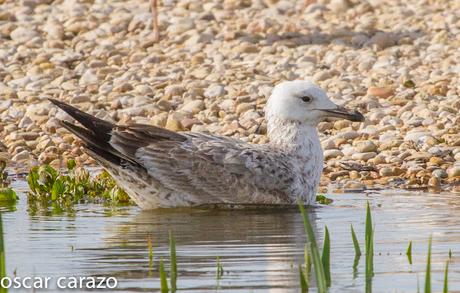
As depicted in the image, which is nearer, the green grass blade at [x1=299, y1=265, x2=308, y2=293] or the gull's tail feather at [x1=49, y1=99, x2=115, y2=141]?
the green grass blade at [x1=299, y1=265, x2=308, y2=293]

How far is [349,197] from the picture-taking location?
1080 centimetres

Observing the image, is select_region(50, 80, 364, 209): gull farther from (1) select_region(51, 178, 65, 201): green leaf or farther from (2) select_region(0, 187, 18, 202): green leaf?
(2) select_region(0, 187, 18, 202): green leaf

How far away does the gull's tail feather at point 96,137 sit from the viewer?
9977 mm

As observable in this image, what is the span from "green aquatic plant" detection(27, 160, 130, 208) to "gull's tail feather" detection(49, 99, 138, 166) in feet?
2.25

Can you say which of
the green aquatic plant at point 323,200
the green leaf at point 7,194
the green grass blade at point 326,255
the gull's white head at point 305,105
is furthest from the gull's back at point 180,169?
the green grass blade at point 326,255

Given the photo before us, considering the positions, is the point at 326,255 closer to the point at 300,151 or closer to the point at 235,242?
the point at 235,242

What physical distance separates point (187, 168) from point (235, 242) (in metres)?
1.79

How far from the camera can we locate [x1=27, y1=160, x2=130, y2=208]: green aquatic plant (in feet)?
34.7

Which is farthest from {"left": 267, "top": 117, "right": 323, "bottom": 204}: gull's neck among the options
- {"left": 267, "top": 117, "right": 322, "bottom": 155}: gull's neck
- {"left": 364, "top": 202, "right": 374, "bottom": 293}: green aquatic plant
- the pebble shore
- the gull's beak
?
{"left": 364, "top": 202, "right": 374, "bottom": 293}: green aquatic plant

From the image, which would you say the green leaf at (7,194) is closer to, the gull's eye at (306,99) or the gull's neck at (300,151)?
the gull's neck at (300,151)

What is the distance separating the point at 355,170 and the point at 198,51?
420cm

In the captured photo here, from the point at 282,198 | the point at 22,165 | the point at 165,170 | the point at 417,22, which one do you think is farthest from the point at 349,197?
the point at 417,22

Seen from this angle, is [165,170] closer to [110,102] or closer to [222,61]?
[110,102]

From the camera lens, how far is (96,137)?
10016mm
